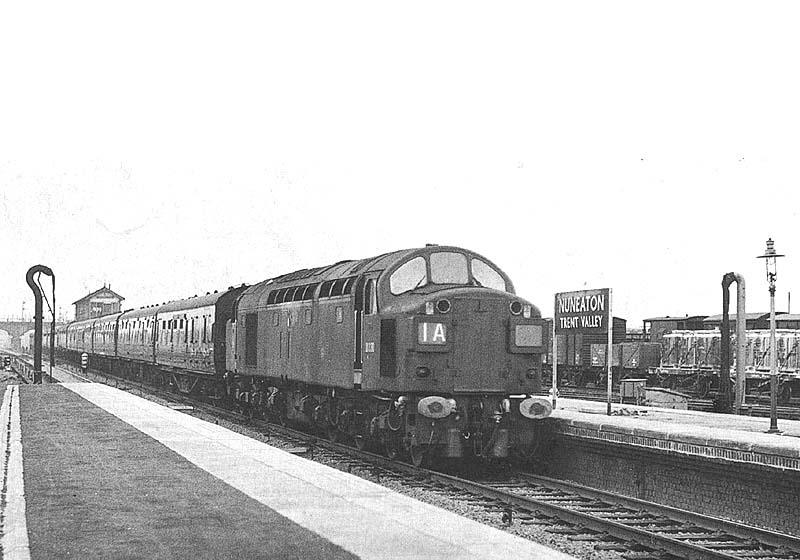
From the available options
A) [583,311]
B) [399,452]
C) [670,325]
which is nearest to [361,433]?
[399,452]

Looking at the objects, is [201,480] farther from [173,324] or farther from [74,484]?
[173,324]

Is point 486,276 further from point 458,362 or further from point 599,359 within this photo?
point 599,359

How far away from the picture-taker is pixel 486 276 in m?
17.4

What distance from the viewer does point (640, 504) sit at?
1316cm

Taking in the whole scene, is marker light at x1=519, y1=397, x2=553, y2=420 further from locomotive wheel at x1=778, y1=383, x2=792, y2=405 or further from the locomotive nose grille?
locomotive wheel at x1=778, y1=383, x2=792, y2=405

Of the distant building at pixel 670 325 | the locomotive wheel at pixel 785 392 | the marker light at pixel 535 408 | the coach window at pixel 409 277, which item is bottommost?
the locomotive wheel at pixel 785 392

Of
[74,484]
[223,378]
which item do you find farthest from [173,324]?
[74,484]

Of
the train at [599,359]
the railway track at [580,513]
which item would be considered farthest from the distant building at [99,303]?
the railway track at [580,513]

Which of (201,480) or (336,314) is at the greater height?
(336,314)

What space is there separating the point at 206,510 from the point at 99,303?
123765mm

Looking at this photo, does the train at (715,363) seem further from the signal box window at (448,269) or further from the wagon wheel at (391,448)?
the wagon wheel at (391,448)

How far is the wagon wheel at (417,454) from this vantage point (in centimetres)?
1602

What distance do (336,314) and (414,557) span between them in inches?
428

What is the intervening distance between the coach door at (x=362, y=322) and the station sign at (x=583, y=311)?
23.2ft
